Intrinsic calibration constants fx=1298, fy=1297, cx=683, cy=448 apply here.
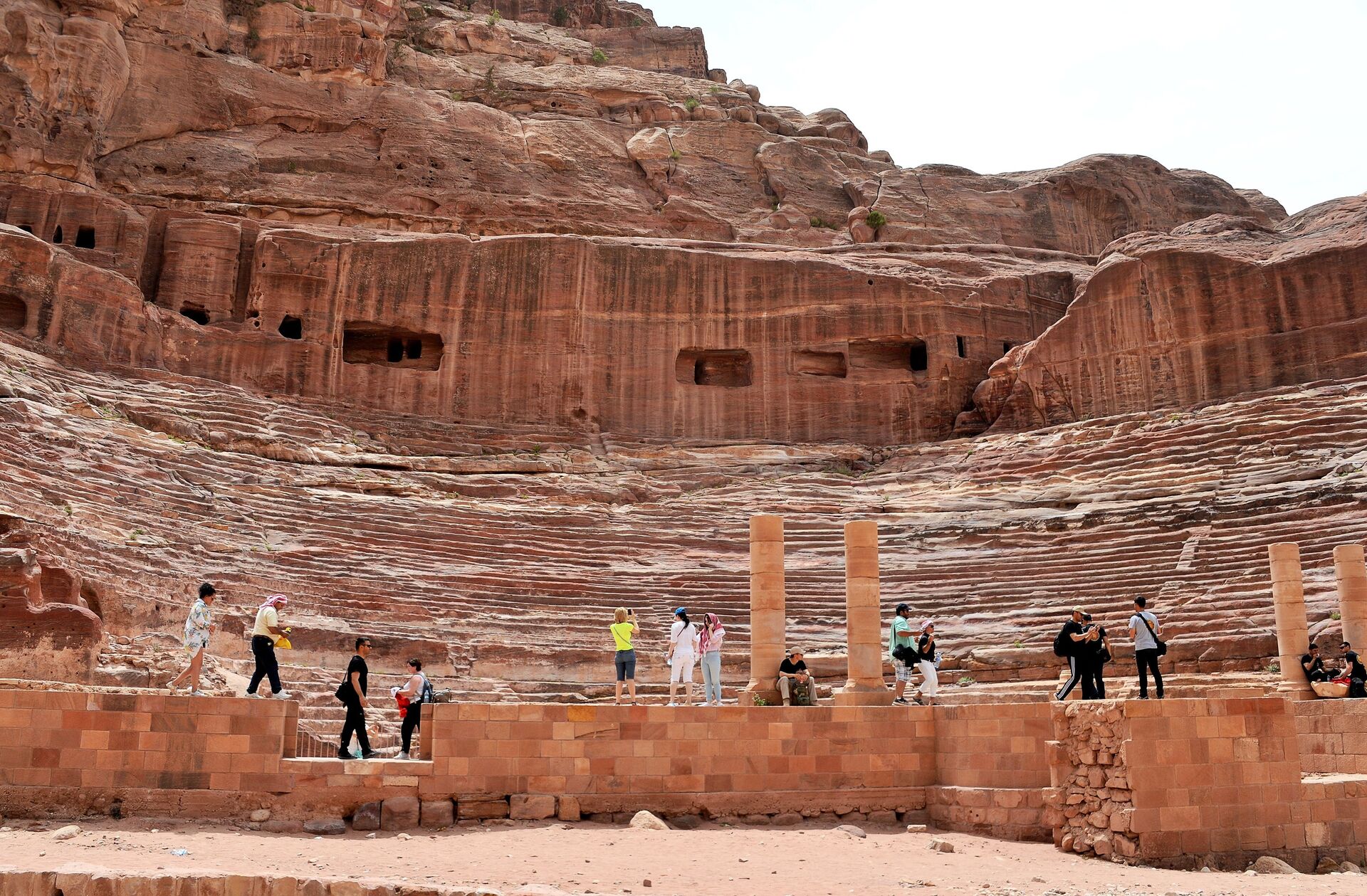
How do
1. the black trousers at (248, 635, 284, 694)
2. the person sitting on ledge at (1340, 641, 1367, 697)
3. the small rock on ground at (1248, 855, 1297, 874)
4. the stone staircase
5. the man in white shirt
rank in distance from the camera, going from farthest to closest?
the stone staircase, the person sitting on ledge at (1340, 641, 1367, 697), the man in white shirt, the black trousers at (248, 635, 284, 694), the small rock on ground at (1248, 855, 1297, 874)

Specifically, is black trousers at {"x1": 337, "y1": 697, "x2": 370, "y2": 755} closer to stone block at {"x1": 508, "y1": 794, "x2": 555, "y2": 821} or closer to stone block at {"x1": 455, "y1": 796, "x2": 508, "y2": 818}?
stone block at {"x1": 455, "y1": 796, "x2": 508, "y2": 818}

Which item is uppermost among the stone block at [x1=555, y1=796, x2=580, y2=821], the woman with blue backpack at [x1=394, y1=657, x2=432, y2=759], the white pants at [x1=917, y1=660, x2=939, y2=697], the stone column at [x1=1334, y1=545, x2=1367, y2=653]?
the stone column at [x1=1334, y1=545, x2=1367, y2=653]

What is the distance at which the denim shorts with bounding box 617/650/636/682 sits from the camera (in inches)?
510

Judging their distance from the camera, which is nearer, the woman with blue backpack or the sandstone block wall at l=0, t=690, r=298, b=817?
the sandstone block wall at l=0, t=690, r=298, b=817

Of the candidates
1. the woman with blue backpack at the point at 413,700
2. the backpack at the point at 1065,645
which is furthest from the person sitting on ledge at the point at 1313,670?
the woman with blue backpack at the point at 413,700

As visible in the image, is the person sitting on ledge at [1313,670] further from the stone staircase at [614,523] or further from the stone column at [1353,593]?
the stone staircase at [614,523]

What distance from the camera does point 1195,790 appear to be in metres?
9.46

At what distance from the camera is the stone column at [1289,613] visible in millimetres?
14367

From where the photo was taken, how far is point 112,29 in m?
31.9

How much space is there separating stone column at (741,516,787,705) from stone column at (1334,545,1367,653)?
6.70 meters

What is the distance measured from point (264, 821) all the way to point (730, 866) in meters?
3.57

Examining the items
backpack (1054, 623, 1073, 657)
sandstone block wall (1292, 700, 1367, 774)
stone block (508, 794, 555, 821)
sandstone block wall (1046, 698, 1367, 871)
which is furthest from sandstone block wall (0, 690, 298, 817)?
sandstone block wall (1292, 700, 1367, 774)

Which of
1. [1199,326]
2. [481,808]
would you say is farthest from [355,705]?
[1199,326]

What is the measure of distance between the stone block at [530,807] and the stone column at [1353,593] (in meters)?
9.96
